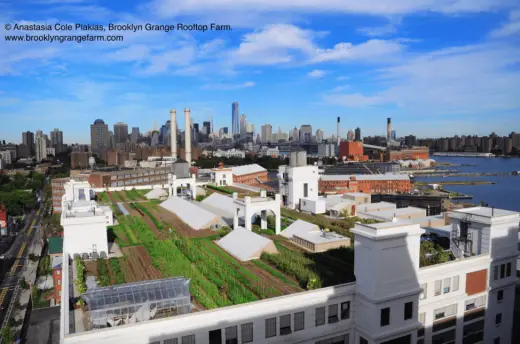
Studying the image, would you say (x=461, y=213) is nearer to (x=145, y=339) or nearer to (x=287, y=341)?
(x=287, y=341)

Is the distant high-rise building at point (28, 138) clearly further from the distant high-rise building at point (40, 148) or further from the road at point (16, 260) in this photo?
the road at point (16, 260)

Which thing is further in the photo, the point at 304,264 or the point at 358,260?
the point at 304,264

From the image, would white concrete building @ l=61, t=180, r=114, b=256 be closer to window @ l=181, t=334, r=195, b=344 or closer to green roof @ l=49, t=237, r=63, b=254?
window @ l=181, t=334, r=195, b=344

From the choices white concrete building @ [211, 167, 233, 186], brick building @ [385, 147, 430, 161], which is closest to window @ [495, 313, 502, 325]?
white concrete building @ [211, 167, 233, 186]

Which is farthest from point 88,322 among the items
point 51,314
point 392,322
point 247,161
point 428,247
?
point 247,161

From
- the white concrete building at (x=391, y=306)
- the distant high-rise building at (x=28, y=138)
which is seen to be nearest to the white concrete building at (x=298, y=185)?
the white concrete building at (x=391, y=306)

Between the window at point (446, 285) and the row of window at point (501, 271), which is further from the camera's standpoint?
the row of window at point (501, 271)
